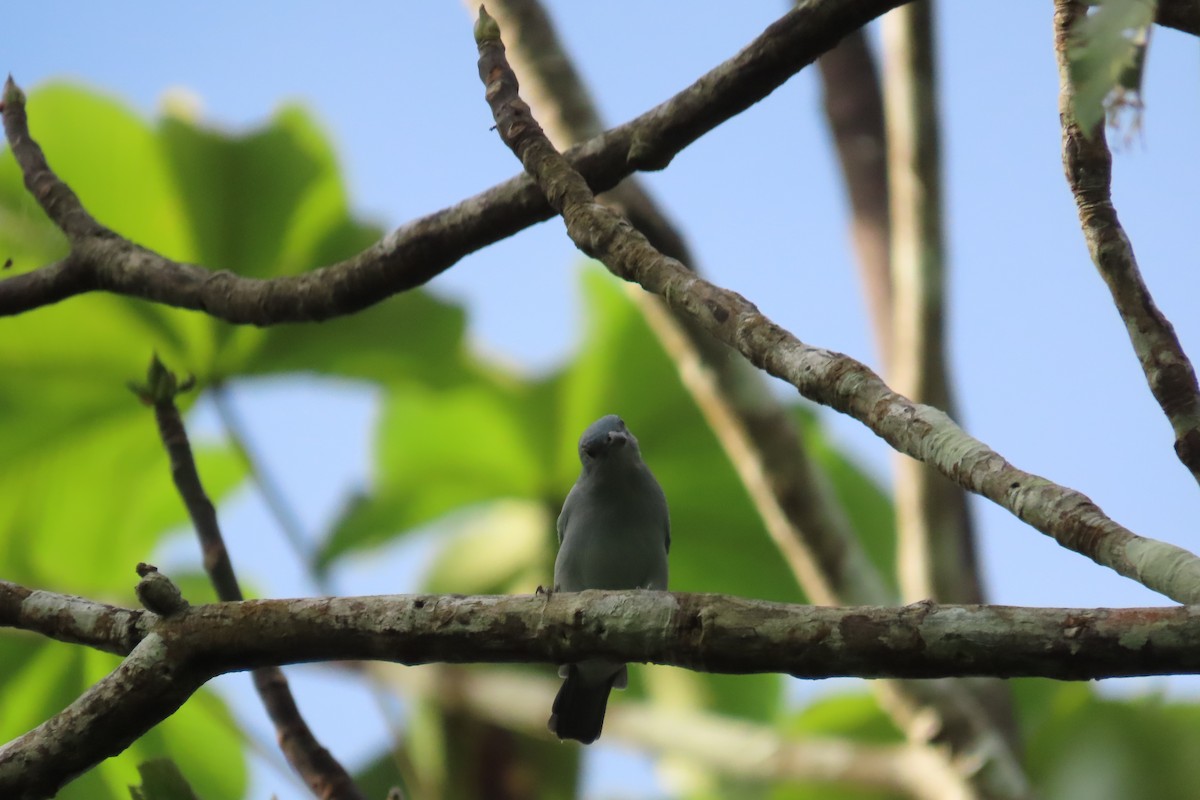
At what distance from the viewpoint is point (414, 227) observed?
10.4 feet

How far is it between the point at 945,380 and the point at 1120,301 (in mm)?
2716

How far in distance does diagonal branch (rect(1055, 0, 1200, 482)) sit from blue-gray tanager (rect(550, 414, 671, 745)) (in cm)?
176

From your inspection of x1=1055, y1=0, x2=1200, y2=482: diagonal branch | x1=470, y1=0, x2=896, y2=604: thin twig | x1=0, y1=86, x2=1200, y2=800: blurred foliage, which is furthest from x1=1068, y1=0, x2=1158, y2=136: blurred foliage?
x1=0, y1=86, x2=1200, y2=800: blurred foliage

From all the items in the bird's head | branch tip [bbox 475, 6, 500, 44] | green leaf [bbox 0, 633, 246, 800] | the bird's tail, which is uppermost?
branch tip [bbox 475, 6, 500, 44]

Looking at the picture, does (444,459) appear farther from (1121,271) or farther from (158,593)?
(1121,271)

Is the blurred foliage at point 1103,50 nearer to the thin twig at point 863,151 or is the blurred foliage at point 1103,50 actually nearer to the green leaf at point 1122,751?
the green leaf at point 1122,751

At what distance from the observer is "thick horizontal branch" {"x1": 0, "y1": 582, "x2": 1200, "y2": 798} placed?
5.71 ft

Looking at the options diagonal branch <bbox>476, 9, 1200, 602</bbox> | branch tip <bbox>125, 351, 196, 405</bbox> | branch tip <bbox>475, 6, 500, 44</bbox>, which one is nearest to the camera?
diagonal branch <bbox>476, 9, 1200, 602</bbox>

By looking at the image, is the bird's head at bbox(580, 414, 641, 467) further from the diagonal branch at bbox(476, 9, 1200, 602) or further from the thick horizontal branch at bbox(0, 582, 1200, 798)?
the thick horizontal branch at bbox(0, 582, 1200, 798)

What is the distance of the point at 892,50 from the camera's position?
4578 millimetres

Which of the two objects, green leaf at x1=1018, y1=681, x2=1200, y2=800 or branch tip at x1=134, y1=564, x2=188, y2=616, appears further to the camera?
green leaf at x1=1018, y1=681, x2=1200, y2=800

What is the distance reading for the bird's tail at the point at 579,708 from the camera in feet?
11.6

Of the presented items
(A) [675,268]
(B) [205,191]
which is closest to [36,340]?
(B) [205,191]

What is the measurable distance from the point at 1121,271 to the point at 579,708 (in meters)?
2.13
